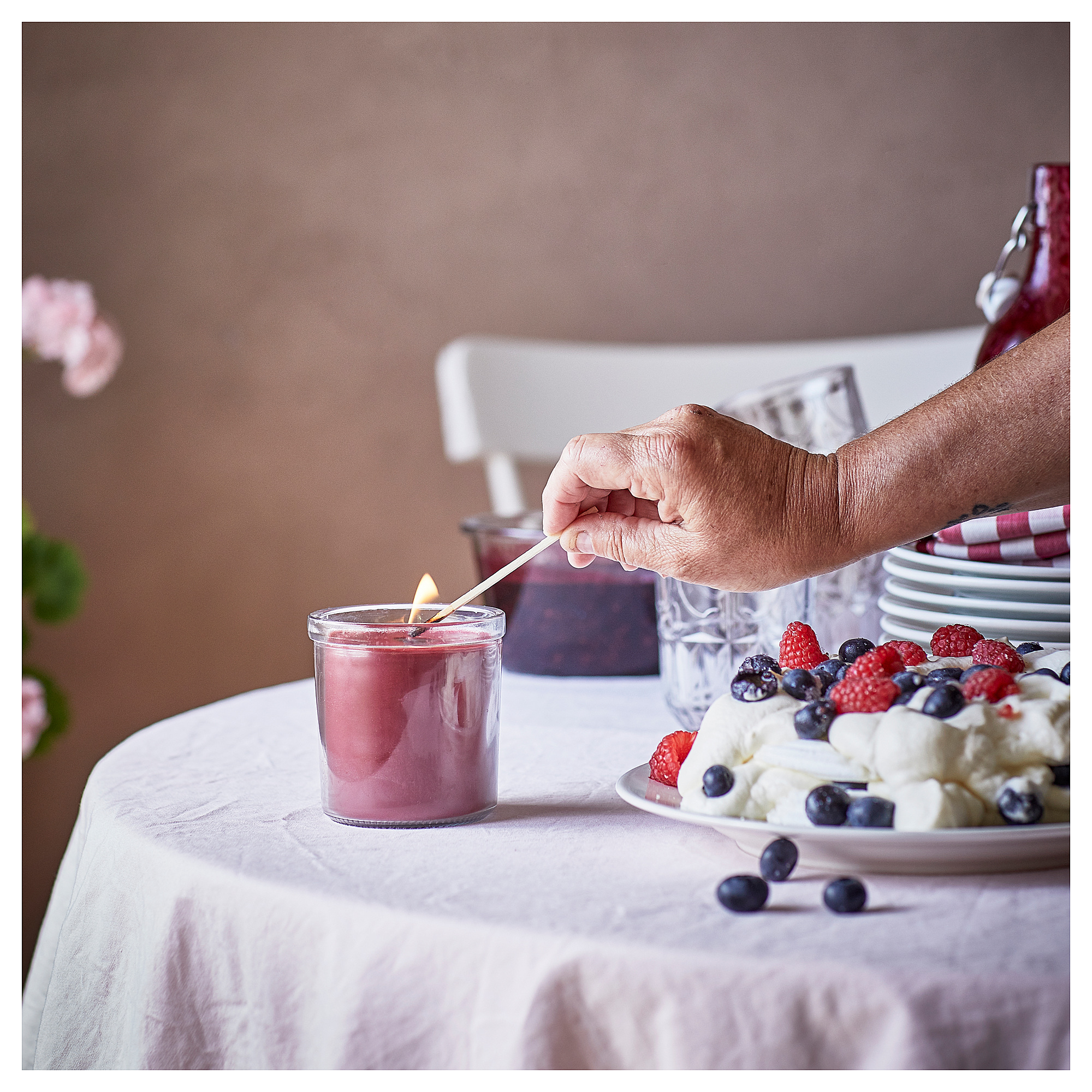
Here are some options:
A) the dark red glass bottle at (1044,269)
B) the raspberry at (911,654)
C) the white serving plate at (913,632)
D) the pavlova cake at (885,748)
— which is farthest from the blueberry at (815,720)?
the dark red glass bottle at (1044,269)

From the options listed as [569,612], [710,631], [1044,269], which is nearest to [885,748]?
[710,631]

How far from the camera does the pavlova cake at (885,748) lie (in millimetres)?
597

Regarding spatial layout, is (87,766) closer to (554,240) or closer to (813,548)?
(554,240)

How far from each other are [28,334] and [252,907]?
1589 mm

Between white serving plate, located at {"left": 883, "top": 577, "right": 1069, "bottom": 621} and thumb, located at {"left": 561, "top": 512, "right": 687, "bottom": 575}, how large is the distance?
0.26 m

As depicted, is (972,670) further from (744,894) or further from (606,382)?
(606,382)

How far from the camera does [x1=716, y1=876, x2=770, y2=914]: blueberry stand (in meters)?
0.57

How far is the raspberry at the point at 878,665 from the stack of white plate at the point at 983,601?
265mm

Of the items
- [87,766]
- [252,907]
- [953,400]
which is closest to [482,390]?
[87,766]

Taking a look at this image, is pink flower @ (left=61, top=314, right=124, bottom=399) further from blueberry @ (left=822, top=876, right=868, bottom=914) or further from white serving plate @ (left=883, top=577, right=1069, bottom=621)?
blueberry @ (left=822, top=876, right=868, bottom=914)

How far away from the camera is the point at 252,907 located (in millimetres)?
620

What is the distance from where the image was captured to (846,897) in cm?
56

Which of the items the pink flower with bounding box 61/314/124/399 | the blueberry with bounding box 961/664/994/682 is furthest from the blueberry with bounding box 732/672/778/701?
the pink flower with bounding box 61/314/124/399

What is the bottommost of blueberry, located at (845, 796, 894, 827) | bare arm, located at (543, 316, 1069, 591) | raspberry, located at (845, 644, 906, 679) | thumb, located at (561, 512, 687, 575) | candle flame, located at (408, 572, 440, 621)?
blueberry, located at (845, 796, 894, 827)
